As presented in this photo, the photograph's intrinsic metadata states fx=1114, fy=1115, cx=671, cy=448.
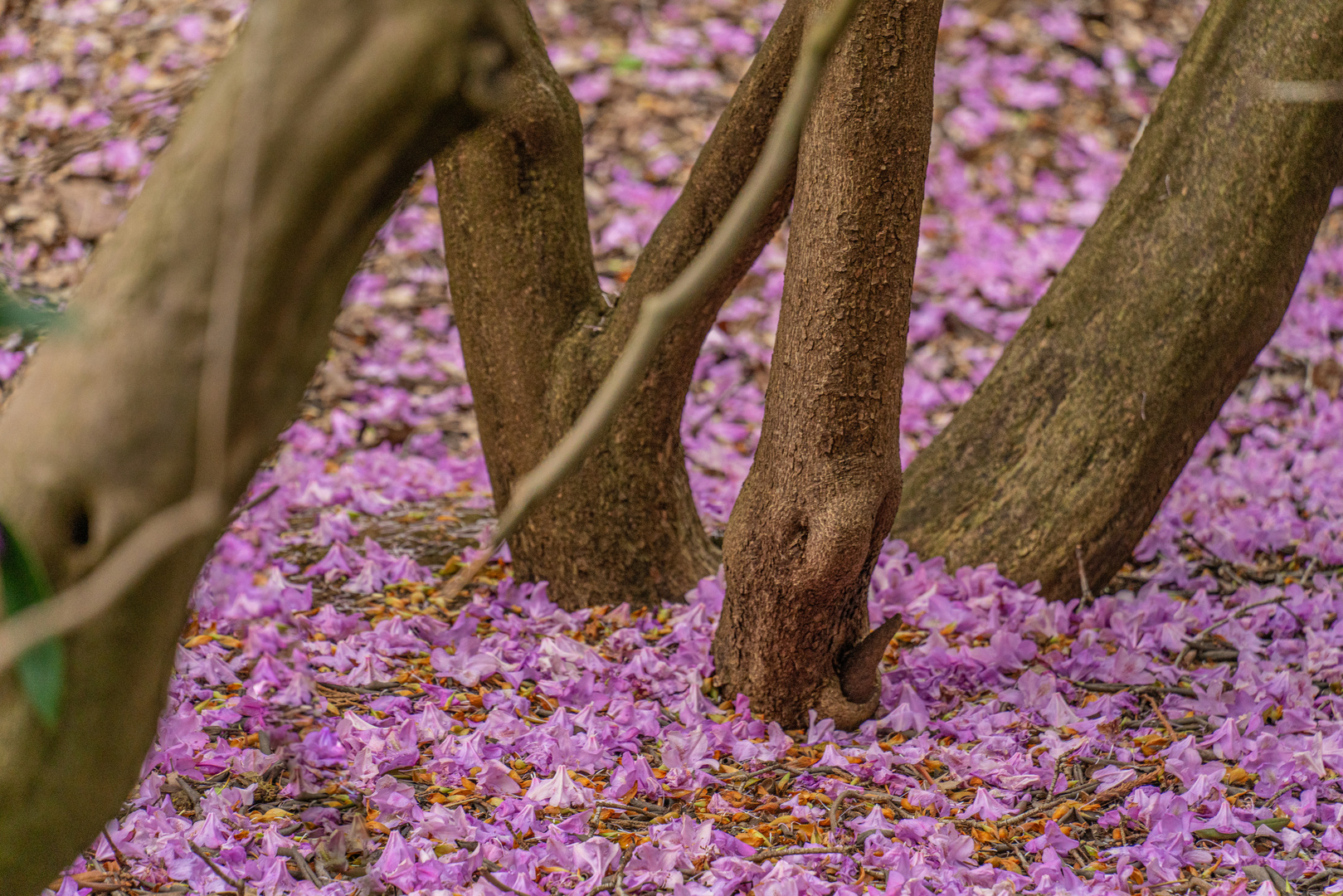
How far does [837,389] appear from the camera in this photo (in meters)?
1.95

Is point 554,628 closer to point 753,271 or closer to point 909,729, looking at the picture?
point 909,729

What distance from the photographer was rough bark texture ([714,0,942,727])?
1.86 meters

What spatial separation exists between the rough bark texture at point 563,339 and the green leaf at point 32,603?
1509 mm

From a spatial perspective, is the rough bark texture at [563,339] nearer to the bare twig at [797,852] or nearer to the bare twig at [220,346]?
the bare twig at [797,852]

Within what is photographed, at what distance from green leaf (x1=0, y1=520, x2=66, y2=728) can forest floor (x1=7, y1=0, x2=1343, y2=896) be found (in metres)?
0.40

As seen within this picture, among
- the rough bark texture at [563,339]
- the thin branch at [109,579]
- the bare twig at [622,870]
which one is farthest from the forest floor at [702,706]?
the thin branch at [109,579]

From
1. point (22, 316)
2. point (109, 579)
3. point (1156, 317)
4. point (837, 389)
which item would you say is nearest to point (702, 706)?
point (837, 389)

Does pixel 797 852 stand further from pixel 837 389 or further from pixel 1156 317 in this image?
pixel 1156 317

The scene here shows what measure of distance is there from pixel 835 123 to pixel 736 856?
1.23 meters

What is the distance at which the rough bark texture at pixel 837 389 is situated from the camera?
6.11 feet

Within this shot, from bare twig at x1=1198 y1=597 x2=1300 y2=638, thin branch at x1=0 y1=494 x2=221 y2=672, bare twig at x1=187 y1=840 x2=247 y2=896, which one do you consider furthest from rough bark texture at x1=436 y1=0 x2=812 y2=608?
thin branch at x1=0 y1=494 x2=221 y2=672

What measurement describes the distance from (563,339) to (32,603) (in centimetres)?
161

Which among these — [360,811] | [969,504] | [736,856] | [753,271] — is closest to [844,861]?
→ [736,856]

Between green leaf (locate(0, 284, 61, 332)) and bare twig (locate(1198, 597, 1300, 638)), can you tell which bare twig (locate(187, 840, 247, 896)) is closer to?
green leaf (locate(0, 284, 61, 332))
